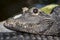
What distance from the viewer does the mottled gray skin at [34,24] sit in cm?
149

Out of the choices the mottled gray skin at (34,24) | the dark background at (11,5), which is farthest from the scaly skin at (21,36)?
the dark background at (11,5)

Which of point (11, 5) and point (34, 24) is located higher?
point (11, 5)

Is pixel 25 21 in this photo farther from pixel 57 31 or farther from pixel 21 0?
pixel 21 0

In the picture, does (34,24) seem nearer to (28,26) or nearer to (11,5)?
(28,26)

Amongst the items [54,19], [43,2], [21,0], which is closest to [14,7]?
[21,0]

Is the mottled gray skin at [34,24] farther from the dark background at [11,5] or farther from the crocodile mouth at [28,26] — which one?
the dark background at [11,5]

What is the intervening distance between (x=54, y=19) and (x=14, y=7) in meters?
2.55

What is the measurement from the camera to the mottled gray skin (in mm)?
1491

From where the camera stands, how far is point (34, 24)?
149 centimetres

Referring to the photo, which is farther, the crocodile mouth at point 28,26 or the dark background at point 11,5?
the dark background at point 11,5

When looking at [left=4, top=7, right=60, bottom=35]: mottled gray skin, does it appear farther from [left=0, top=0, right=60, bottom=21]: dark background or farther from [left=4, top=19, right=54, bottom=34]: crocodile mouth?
[left=0, top=0, right=60, bottom=21]: dark background

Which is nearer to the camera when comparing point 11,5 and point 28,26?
point 28,26

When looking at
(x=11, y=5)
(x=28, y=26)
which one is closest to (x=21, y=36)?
(x=28, y=26)

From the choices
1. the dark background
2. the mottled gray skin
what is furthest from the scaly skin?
the dark background
